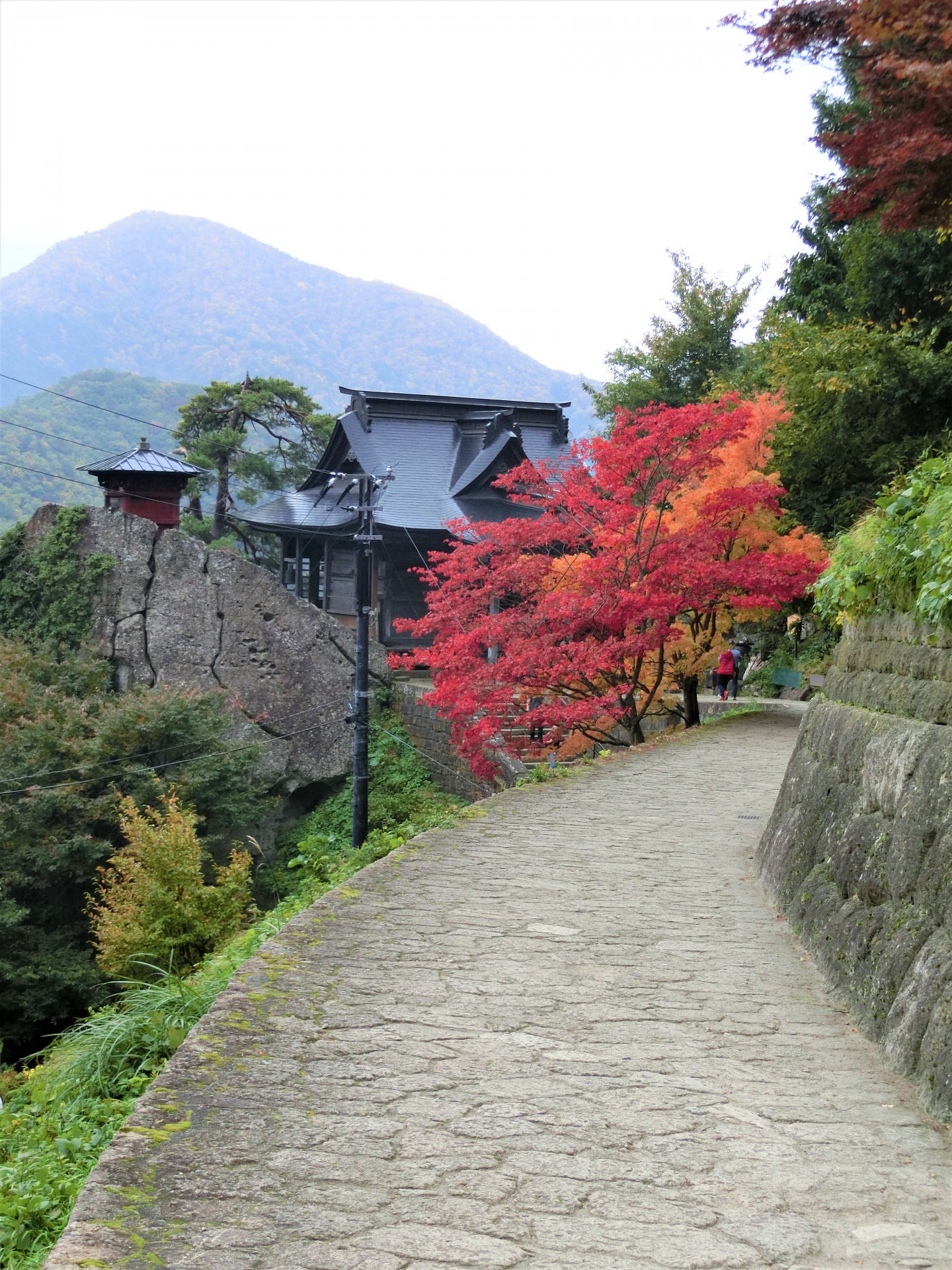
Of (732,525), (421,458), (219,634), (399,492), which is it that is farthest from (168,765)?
(421,458)

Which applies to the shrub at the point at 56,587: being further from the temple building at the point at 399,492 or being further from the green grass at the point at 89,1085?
the green grass at the point at 89,1085

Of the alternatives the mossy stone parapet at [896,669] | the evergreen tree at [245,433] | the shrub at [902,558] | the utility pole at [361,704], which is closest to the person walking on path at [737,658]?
the utility pole at [361,704]

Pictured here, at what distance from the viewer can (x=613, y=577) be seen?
1296 centimetres

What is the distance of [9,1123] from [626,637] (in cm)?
865

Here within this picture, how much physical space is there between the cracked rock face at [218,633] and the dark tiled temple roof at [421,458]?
471 cm

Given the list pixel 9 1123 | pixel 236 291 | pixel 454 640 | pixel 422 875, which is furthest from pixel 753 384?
pixel 236 291

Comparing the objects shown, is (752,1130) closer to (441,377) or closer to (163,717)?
(163,717)

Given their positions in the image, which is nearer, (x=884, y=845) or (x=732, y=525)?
(x=884, y=845)

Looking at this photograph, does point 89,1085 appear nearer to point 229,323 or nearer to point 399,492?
point 399,492

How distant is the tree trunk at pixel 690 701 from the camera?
1562 centimetres

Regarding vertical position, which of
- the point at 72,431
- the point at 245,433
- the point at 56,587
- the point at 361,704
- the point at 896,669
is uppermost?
the point at 72,431

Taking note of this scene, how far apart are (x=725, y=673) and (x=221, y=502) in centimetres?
1629

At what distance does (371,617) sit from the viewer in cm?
2642

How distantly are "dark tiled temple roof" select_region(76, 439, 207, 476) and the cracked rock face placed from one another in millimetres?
1329
